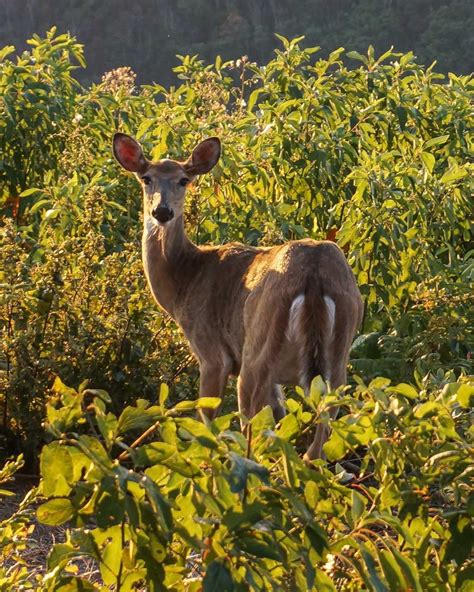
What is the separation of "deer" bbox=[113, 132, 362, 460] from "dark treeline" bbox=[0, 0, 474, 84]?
4011 cm

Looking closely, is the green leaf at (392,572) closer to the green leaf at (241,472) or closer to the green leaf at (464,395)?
the green leaf at (241,472)

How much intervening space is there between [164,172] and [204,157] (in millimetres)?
351

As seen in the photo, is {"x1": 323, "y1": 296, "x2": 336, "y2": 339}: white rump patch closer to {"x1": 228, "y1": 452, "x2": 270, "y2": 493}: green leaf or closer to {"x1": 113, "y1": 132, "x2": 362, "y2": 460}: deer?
{"x1": 113, "y1": 132, "x2": 362, "y2": 460}: deer

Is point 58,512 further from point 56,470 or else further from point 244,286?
point 244,286

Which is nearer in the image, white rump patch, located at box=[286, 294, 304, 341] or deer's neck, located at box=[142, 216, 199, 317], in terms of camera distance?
white rump patch, located at box=[286, 294, 304, 341]

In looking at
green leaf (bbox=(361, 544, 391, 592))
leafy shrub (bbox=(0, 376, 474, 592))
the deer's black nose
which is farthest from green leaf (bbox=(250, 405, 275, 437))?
the deer's black nose

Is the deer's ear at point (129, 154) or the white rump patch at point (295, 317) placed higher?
the deer's ear at point (129, 154)

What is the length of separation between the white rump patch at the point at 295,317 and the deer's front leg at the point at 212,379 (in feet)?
3.14

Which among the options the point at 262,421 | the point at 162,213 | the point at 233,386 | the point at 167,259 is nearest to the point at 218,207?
the point at 167,259

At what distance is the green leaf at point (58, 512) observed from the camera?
3.53 metres

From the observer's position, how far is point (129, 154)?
26.4ft

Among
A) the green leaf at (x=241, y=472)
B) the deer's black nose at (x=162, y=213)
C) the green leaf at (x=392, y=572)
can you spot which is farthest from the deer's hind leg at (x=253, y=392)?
the green leaf at (x=241, y=472)

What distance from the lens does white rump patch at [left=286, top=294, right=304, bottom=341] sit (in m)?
6.15

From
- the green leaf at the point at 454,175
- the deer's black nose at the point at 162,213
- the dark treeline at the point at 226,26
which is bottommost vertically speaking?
the deer's black nose at the point at 162,213
